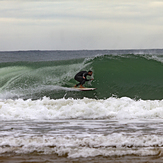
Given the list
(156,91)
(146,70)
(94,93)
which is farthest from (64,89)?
(146,70)

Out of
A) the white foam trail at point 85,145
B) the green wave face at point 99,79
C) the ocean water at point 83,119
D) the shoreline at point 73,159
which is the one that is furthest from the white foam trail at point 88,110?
the green wave face at point 99,79

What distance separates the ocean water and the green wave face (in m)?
0.05

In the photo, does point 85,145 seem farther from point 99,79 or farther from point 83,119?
point 99,79

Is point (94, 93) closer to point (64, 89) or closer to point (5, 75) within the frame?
point (64, 89)

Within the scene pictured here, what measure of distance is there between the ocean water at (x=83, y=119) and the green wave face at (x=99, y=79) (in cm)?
5

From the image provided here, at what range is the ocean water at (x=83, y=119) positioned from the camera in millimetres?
4664

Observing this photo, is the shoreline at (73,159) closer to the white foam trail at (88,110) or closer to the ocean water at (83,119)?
the ocean water at (83,119)

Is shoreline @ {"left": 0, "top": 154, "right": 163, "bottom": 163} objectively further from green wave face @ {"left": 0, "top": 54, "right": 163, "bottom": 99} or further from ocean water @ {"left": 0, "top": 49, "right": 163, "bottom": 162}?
green wave face @ {"left": 0, "top": 54, "right": 163, "bottom": 99}

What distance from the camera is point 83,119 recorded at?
714 cm

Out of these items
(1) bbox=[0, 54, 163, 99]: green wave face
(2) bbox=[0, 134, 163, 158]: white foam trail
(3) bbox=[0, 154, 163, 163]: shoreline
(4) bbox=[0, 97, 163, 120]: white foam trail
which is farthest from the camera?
(1) bbox=[0, 54, 163, 99]: green wave face

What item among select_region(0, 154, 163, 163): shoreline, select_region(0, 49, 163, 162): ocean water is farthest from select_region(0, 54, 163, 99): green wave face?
select_region(0, 154, 163, 163): shoreline

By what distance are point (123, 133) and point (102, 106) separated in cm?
242

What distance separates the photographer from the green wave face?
485 inches

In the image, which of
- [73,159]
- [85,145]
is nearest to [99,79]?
[85,145]
